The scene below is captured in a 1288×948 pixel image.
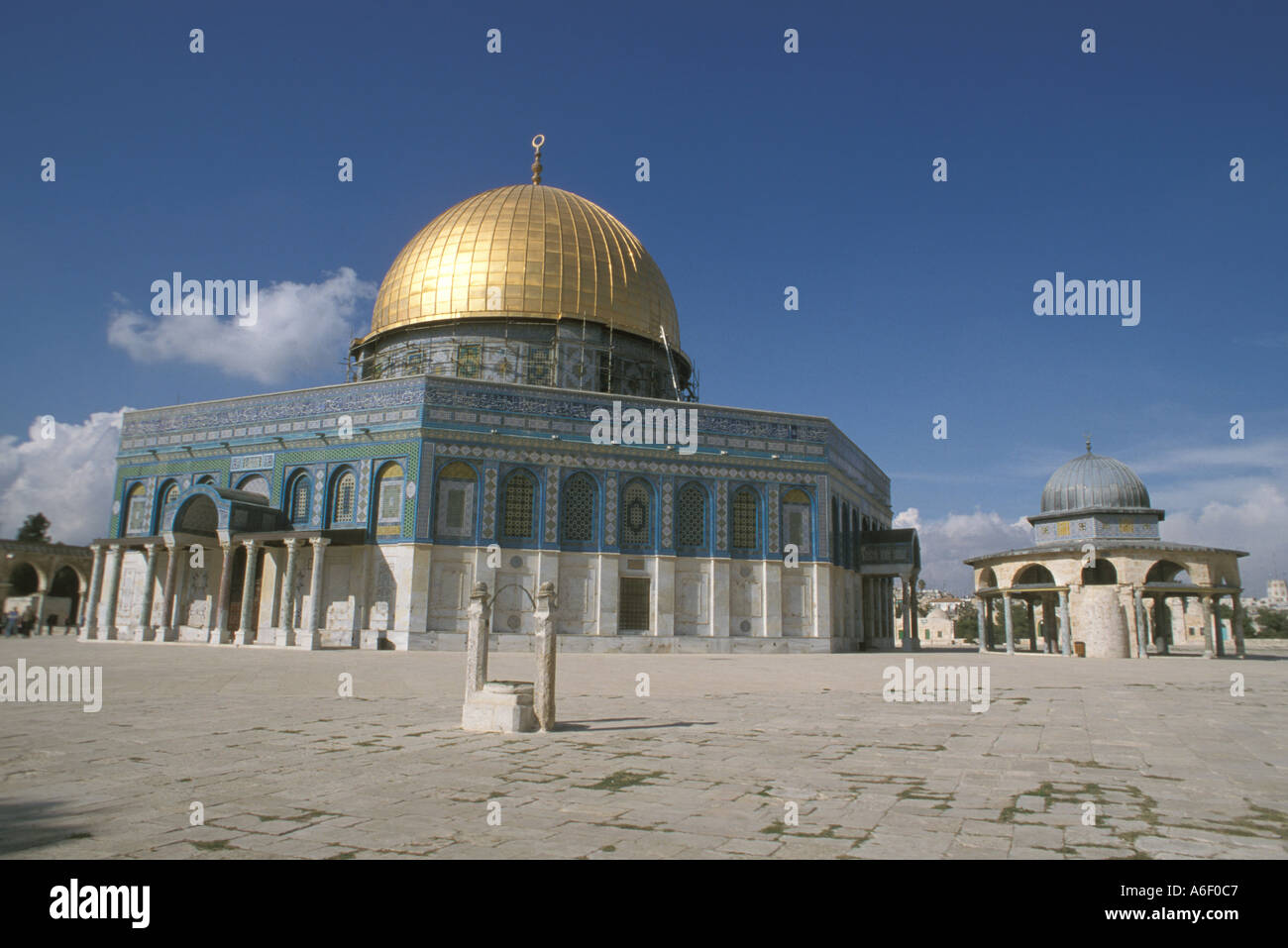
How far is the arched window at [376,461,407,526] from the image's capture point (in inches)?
1080

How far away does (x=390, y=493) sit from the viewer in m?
27.7

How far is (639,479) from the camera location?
29.9m

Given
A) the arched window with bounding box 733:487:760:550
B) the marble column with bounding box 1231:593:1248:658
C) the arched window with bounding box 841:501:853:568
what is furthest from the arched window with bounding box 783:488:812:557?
the marble column with bounding box 1231:593:1248:658

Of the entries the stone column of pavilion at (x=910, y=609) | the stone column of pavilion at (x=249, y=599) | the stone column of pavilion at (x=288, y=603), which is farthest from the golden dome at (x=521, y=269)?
the stone column of pavilion at (x=910, y=609)

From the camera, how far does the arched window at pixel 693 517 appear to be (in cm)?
3030

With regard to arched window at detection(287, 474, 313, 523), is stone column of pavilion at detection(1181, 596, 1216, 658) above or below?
below

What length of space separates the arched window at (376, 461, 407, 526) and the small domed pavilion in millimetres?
23042

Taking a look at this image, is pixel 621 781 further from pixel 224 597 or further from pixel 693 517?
pixel 224 597

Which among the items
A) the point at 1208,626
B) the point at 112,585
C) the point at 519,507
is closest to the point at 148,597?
the point at 112,585

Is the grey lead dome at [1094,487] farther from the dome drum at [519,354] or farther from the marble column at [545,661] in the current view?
the marble column at [545,661]

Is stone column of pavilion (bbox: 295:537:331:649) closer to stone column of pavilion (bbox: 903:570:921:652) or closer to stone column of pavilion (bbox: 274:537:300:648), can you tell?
stone column of pavilion (bbox: 274:537:300:648)

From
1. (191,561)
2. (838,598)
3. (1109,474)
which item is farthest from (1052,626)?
(191,561)
